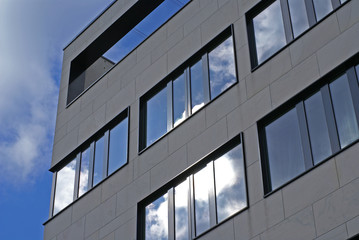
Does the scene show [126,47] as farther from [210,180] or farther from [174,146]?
[210,180]

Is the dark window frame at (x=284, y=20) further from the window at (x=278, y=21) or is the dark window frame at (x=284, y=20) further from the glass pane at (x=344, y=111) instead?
the glass pane at (x=344, y=111)

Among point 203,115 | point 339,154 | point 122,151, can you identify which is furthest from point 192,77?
point 339,154

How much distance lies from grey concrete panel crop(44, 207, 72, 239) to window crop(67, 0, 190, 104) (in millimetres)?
6095

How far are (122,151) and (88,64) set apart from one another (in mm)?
7748

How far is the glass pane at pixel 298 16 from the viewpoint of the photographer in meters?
21.0

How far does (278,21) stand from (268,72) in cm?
205

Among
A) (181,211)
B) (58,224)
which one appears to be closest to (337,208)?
(181,211)

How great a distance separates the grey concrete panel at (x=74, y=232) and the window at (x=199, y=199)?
3.06 metres

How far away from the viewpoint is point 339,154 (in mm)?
17453

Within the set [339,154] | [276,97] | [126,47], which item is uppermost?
[126,47]

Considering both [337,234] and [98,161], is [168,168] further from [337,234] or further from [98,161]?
[337,234]

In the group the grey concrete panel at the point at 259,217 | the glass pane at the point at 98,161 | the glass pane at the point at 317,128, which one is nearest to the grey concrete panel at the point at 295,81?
→ the glass pane at the point at 317,128

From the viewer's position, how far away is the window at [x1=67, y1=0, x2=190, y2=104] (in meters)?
28.1

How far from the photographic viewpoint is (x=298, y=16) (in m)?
21.4
